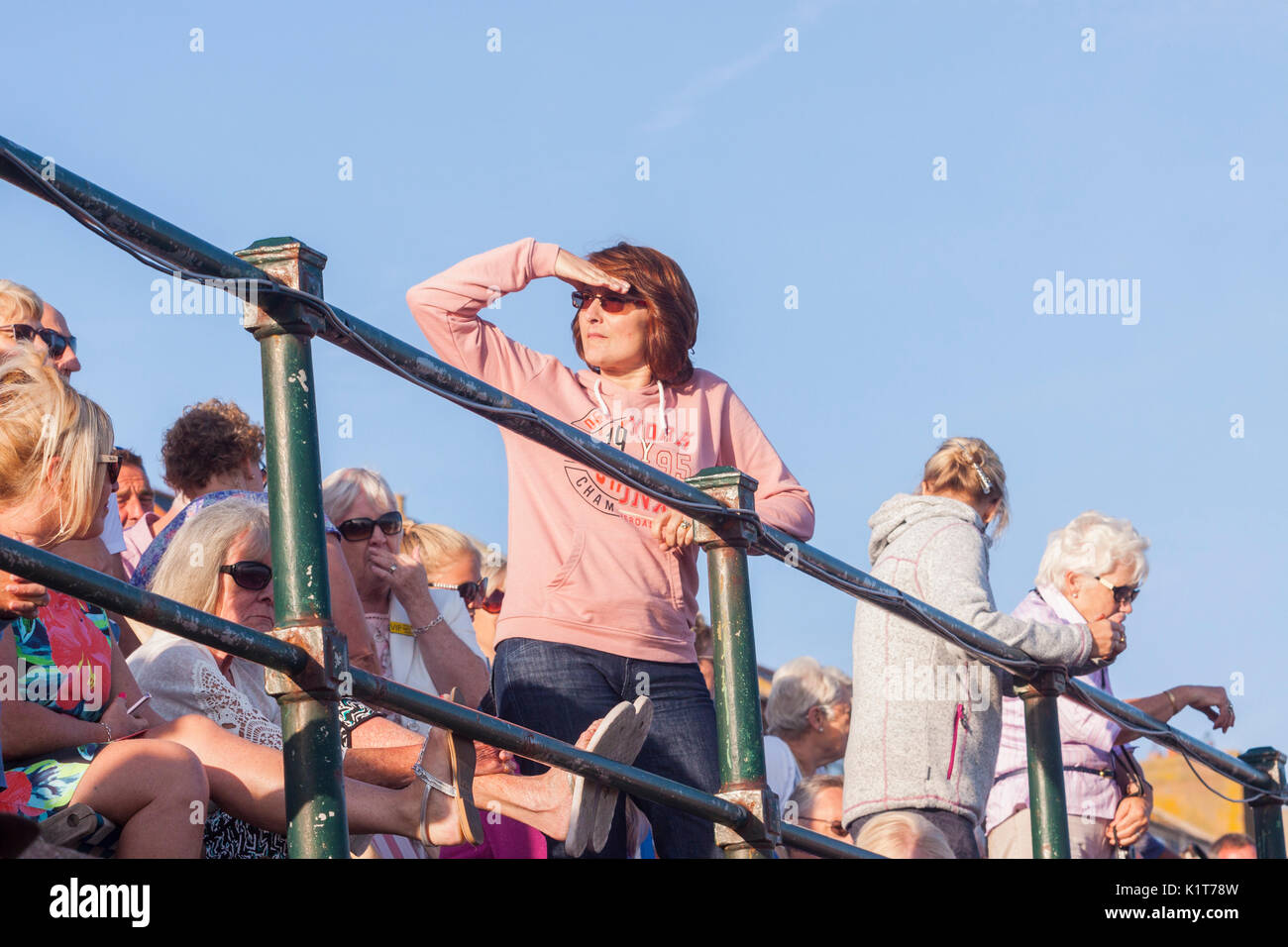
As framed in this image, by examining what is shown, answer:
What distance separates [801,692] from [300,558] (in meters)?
3.85

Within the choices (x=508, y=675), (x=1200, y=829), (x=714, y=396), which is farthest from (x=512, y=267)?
(x=1200, y=829)

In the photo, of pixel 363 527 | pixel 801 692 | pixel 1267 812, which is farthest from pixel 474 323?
pixel 1267 812

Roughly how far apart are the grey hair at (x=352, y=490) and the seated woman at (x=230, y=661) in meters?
1.06

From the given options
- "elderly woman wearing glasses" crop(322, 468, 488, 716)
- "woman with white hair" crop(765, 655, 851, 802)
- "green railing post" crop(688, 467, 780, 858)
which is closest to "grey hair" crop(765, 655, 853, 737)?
"woman with white hair" crop(765, 655, 851, 802)

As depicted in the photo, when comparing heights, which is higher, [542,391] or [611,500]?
[542,391]

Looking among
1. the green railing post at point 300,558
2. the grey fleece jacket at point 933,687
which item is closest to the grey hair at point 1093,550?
the grey fleece jacket at point 933,687

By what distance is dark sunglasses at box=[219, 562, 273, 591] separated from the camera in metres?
3.70

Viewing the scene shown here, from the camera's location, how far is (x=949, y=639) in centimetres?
384

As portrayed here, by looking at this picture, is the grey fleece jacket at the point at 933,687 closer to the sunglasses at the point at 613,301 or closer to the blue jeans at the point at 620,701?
the blue jeans at the point at 620,701

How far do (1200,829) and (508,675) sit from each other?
65.6 feet

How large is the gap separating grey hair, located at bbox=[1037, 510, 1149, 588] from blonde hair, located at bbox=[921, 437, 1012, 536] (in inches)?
18.7

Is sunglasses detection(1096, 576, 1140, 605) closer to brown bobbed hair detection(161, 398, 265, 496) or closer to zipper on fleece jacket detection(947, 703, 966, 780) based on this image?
zipper on fleece jacket detection(947, 703, 966, 780)
